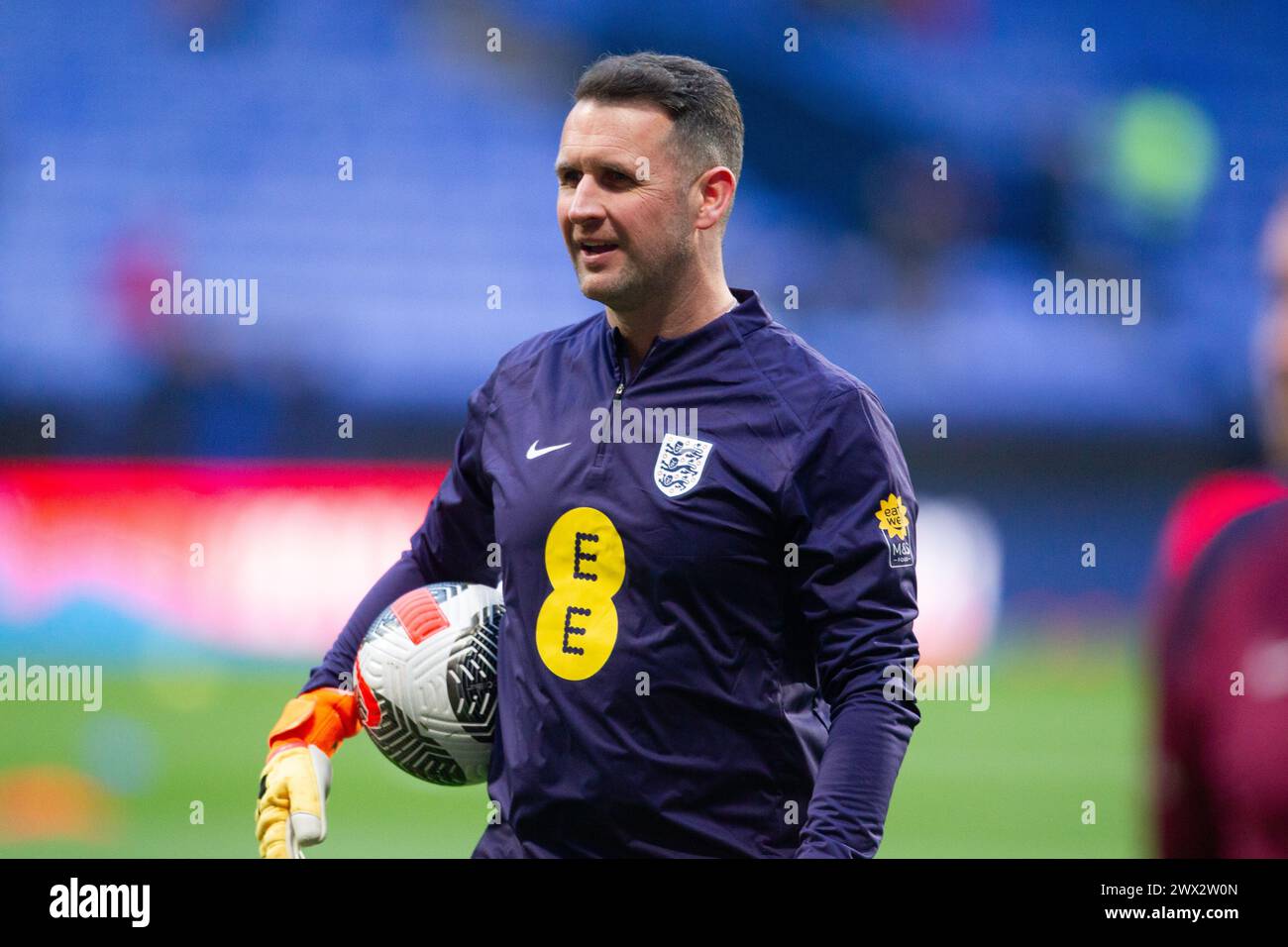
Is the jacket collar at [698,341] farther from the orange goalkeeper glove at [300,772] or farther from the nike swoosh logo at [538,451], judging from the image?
the orange goalkeeper glove at [300,772]

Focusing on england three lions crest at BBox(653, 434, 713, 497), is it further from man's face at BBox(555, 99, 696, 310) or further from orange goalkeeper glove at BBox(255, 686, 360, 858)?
orange goalkeeper glove at BBox(255, 686, 360, 858)

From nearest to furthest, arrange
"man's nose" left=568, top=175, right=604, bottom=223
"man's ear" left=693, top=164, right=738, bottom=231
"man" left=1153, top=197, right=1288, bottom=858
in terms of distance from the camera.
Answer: "man" left=1153, top=197, right=1288, bottom=858, "man's nose" left=568, top=175, right=604, bottom=223, "man's ear" left=693, top=164, right=738, bottom=231

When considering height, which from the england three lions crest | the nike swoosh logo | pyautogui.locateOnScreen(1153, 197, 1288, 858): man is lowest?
pyautogui.locateOnScreen(1153, 197, 1288, 858): man

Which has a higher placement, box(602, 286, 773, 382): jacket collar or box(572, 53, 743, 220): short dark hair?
box(572, 53, 743, 220): short dark hair

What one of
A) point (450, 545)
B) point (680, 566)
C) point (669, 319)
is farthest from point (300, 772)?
point (669, 319)

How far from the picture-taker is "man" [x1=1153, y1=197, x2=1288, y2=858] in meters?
1.59

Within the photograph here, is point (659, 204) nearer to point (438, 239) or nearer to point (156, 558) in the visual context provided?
point (156, 558)

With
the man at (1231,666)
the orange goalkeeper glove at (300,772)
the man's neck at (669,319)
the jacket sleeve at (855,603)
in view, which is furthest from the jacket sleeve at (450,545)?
the man at (1231,666)

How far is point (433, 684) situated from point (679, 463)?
587 mm

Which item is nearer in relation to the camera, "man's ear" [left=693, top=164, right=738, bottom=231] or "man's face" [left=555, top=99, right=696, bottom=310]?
"man's face" [left=555, top=99, right=696, bottom=310]

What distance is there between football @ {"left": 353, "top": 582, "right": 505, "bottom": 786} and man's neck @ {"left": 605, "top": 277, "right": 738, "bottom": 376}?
527 millimetres

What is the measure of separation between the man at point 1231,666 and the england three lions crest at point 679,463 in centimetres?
95

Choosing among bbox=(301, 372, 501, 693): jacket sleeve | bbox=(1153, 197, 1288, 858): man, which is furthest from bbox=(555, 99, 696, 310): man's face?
bbox=(1153, 197, 1288, 858): man
